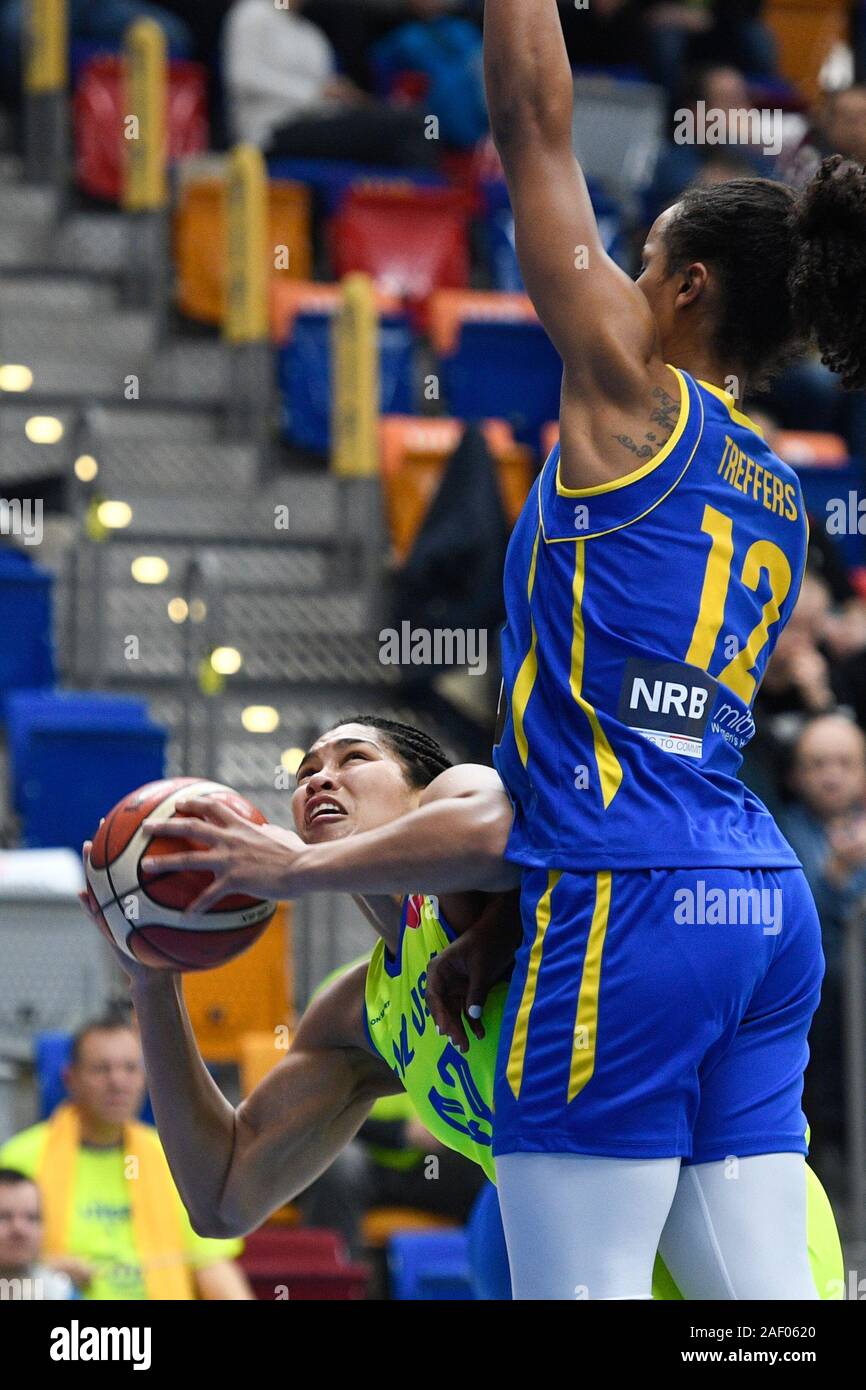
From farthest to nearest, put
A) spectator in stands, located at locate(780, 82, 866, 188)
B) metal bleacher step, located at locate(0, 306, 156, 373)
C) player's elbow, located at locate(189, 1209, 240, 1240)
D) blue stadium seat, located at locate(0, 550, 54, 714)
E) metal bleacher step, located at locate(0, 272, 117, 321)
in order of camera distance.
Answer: metal bleacher step, located at locate(0, 272, 117, 321) < metal bleacher step, located at locate(0, 306, 156, 373) < spectator in stands, located at locate(780, 82, 866, 188) < blue stadium seat, located at locate(0, 550, 54, 714) < player's elbow, located at locate(189, 1209, 240, 1240)

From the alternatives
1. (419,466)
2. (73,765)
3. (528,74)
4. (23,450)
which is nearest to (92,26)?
(23,450)

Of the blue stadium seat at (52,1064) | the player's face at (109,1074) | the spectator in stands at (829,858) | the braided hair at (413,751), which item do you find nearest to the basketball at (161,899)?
the braided hair at (413,751)

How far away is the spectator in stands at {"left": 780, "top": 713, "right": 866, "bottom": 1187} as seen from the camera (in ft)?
20.1

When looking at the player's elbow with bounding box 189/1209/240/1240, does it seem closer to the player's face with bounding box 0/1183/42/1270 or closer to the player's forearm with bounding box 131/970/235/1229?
the player's forearm with bounding box 131/970/235/1229

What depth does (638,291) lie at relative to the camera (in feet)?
9.67

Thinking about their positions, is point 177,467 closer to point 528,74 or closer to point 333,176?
point 333,176

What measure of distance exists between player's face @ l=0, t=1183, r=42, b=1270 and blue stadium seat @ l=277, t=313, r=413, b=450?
4.70m

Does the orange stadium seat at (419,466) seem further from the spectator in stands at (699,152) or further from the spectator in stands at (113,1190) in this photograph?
the spectator in stands at (113,1190)

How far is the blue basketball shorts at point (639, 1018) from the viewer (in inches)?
111

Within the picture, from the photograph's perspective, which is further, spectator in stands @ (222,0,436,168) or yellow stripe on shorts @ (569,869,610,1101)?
spectator in stands @ (222,0,436,168)

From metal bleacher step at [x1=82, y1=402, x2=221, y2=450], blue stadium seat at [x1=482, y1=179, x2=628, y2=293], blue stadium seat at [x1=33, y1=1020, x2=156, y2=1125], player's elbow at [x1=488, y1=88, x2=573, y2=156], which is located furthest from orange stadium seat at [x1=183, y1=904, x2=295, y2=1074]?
blue stadium seat at [x1=482, y1=179, x2=628, y2=293]

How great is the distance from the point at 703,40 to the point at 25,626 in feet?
21.1

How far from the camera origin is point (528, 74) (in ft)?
9.52

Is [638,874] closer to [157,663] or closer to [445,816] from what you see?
[445,816]
